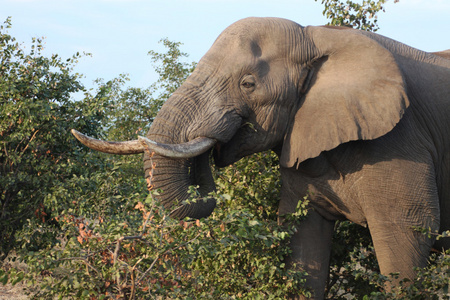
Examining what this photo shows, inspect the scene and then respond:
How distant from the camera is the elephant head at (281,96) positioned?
539cm

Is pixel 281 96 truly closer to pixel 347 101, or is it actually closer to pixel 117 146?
pixel 347 101

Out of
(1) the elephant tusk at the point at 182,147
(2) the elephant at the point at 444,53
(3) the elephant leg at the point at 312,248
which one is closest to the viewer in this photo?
(1) the elephant tusk at the point at 182,147

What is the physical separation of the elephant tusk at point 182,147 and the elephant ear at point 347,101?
780 millimetres

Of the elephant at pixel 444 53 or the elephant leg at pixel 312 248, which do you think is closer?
the elephant leg at pixel 312 248

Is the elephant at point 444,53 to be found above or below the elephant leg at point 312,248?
above

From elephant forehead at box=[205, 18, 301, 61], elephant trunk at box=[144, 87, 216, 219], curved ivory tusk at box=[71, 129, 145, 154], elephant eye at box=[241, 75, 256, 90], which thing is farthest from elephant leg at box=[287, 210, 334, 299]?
curved ivory tusk at box=[71, 129, 145, 154]

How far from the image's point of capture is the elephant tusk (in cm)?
500

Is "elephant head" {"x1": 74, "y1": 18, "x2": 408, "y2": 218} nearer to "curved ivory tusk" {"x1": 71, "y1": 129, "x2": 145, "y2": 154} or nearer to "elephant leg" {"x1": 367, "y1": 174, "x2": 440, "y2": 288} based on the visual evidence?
"curved ivory tusk" {"x1": 71, "y1": 129, "x2": 145, "y2": 154}

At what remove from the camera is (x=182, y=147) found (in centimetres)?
512

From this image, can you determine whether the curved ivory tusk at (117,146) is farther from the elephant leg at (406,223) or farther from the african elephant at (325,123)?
the elephant leg at (406,223)

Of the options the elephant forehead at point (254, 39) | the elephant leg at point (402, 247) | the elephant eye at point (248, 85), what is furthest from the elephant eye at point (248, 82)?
the elephant leg at point (402, 247)

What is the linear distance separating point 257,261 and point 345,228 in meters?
1.68

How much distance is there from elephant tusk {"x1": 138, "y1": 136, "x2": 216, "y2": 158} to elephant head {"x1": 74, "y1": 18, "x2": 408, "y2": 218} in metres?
0.04

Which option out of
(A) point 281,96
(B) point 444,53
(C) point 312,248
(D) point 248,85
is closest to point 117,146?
(D) point 248,85
